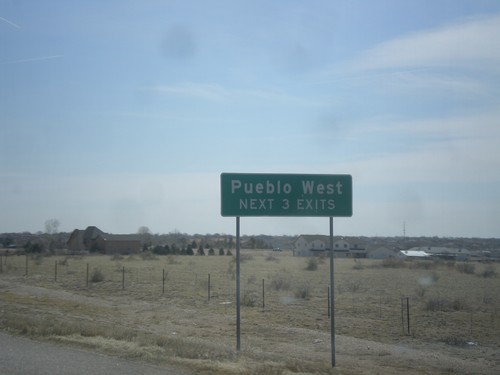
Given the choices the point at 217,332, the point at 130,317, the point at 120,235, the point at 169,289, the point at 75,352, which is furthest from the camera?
the point at 120,235

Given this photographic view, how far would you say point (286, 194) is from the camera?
13281 mm

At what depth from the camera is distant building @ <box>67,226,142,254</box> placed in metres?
108

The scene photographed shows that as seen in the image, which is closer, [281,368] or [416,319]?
[281,368]

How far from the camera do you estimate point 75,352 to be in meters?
12.3

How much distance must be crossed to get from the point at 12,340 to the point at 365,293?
27.4 m

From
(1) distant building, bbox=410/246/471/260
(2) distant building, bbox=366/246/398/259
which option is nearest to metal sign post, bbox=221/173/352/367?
(2) distant building, bbox=366/246/398/259

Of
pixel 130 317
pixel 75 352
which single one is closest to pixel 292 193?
pixel 75 352

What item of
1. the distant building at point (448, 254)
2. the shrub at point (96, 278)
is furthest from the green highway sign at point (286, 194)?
the distant building at point (448, 254)

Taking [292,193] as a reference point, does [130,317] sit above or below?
below

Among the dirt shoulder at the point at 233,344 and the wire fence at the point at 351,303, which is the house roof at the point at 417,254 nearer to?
the wire fence at the point at 351,303

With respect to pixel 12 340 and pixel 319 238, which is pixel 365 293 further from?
pixel 319 238

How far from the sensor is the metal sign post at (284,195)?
13156 millimetres

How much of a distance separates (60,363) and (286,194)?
582 cm

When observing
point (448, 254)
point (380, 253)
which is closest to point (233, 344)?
point (380, 253)
